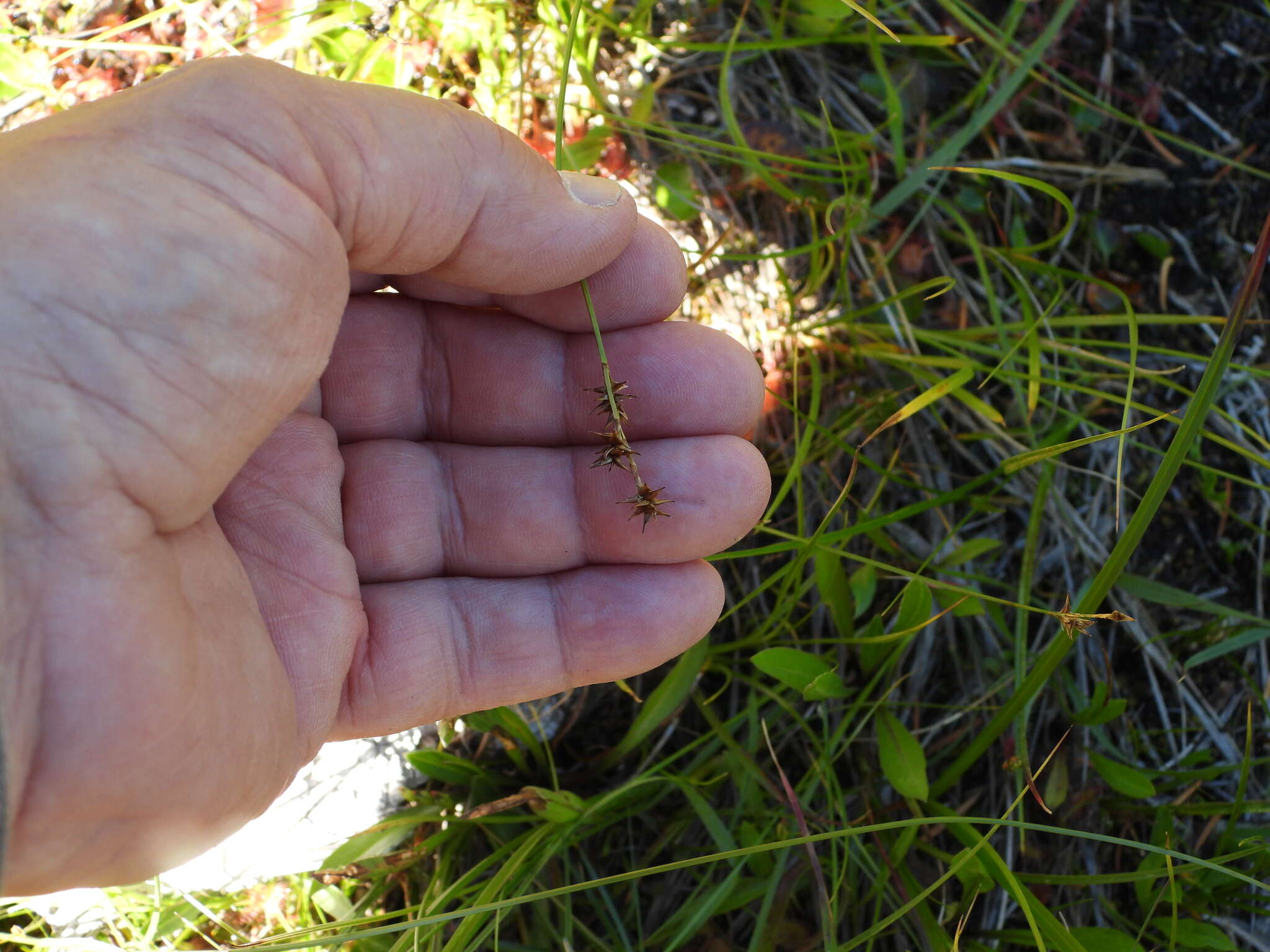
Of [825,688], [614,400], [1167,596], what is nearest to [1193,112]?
[1167,596]

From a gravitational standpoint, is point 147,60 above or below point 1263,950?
above

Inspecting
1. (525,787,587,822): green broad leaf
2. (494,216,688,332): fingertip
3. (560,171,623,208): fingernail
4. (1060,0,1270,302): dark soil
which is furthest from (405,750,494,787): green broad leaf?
(1060,0,1270,302): dark soil

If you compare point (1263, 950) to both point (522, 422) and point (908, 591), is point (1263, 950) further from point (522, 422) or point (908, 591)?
point (522, 422)

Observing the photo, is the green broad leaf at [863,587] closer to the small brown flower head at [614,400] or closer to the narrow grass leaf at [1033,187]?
the small brown flower head at [614,400]

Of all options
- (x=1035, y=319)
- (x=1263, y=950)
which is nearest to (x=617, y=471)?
(x=1035, y=319)

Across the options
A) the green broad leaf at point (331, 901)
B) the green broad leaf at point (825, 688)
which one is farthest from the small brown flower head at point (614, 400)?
the green broad leaf at point (331, 901)
